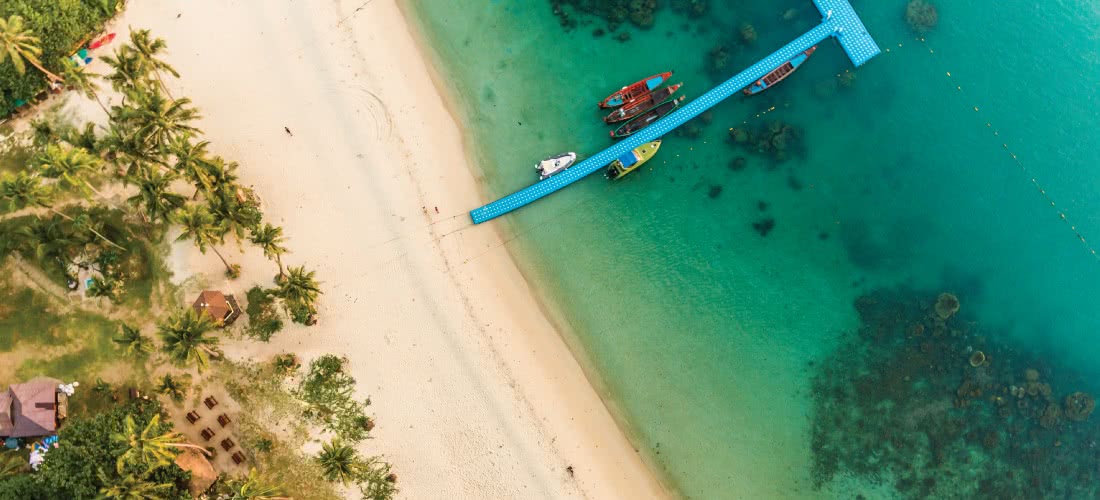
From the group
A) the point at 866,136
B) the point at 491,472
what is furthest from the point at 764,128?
the point at 491,472

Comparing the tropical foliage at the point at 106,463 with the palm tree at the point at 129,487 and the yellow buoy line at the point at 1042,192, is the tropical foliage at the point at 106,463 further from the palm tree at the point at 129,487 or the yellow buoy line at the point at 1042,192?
the yellow buoy line at the point at 1042,192

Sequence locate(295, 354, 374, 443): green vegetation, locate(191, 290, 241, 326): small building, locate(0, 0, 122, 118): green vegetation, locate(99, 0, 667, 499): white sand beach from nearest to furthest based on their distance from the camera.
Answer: locate(191, 290, 241, 326): small building, locate(0, 0, 122, 118): green vegetation, locate(295, 354, 374, 443): green vegetation, locate(99, 0, 667, 499): white sand beach

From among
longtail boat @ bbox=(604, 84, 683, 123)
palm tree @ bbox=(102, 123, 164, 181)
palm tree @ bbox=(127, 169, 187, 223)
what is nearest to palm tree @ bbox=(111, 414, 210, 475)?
palm tree @ bbox=(127, 169, 187, 223)

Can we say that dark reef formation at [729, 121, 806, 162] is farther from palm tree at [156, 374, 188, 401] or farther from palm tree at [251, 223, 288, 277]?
palm tree at [156, 374, 188, 401]

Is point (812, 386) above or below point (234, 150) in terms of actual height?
below

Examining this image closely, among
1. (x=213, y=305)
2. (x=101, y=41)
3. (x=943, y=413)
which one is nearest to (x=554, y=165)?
(x=213, y=305)

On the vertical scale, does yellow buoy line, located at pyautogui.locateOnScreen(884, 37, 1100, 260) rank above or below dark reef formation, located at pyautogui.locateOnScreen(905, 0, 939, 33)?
below

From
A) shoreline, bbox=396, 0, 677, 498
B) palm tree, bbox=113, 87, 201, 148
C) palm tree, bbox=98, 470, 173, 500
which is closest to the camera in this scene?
palm tree, bbox=98, 470, 173, 500

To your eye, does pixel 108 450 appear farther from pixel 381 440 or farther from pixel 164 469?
pixel 381 440

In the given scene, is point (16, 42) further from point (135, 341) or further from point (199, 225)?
point (135, 341)
